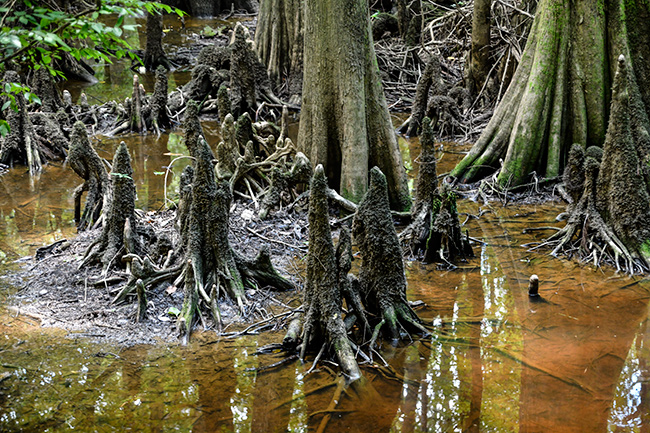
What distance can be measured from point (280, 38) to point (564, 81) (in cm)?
824

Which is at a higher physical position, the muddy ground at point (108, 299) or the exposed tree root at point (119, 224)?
the exposed tree root at point (119, 224)

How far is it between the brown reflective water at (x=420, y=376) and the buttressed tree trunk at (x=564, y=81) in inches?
117

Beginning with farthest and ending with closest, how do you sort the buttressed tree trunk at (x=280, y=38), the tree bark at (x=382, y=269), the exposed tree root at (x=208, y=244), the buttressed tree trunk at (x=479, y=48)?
1. the buttressed tree trunk at (x=280, y=38)
2. the buttressed tree trunk at (x=479, y=48)
3. the exposed tree root at (x=208, y=244)
4. the tree bark at (x=382, y=269)

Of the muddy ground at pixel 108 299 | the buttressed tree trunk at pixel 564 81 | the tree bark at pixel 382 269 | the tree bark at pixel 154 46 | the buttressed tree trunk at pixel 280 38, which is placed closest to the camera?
the tree bark at pixel 382 269

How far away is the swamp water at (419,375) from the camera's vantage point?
4449 millimetres

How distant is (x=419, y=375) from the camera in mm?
4984

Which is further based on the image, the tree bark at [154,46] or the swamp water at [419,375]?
the tree bark at [154,46]

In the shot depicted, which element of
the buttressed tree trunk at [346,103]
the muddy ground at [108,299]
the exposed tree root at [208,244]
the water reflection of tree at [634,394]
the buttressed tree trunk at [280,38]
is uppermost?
the buttressed tree trunk at [280,38]

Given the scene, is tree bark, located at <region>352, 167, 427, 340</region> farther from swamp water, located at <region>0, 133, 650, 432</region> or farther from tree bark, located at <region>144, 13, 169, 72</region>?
tree bark, located at <region>144, 13, 169, 72</region>

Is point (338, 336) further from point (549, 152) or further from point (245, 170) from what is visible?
point (549, 152)

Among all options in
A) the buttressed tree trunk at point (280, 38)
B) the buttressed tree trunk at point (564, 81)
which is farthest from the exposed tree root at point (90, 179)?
the buttressed tree trunk at point (280, 38)

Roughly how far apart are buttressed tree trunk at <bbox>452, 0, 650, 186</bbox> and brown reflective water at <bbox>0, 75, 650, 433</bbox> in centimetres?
298

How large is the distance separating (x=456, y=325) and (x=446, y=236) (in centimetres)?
154

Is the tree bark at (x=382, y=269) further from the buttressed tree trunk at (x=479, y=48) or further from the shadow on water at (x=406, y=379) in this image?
Answer: the buttressed tree trunk at (x=479, y=48)
